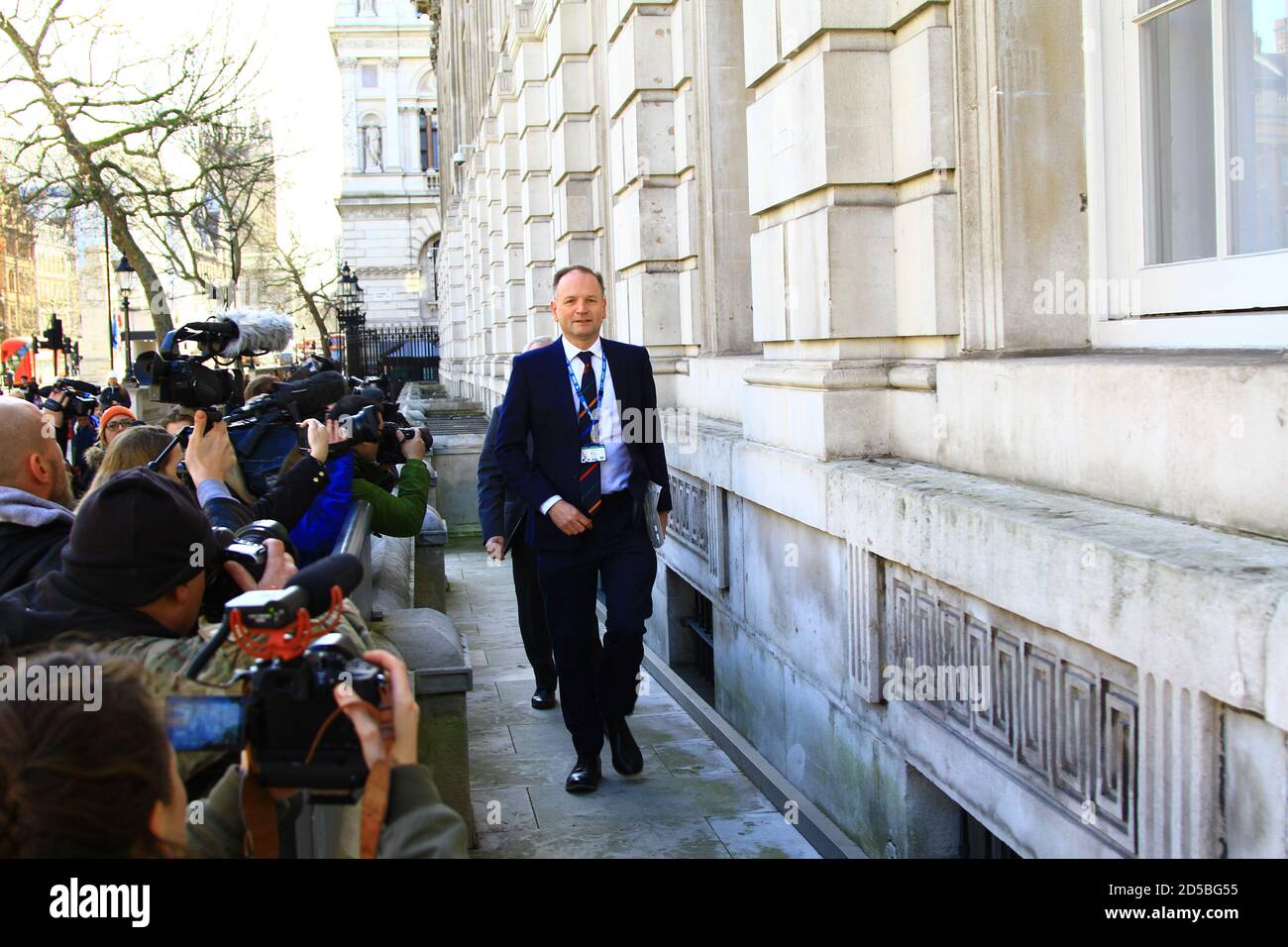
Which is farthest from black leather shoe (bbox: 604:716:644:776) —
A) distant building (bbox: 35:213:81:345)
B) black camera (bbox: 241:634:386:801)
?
distant building (bbox: 35:213:81:345)

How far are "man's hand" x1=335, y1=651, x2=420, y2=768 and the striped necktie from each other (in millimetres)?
3666

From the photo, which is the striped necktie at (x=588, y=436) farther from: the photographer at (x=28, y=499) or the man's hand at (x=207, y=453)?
the photographer at (x=28, y=499)

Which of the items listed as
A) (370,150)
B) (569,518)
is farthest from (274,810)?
(370,150)

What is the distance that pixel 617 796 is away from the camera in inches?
232

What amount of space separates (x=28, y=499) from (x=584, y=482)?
8.20ft

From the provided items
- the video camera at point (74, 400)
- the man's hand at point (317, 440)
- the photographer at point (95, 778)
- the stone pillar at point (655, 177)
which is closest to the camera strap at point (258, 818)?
the photographer at point (95, 778)

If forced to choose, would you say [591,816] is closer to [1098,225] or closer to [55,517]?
[55,517]

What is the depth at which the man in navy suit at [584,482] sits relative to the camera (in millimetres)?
5871

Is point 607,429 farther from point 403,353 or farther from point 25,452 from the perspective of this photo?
point 403,353

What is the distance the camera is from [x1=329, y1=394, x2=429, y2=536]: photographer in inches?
246

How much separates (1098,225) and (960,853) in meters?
2.24

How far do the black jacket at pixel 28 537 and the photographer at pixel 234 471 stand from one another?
2.27 ft

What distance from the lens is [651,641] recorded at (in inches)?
367
